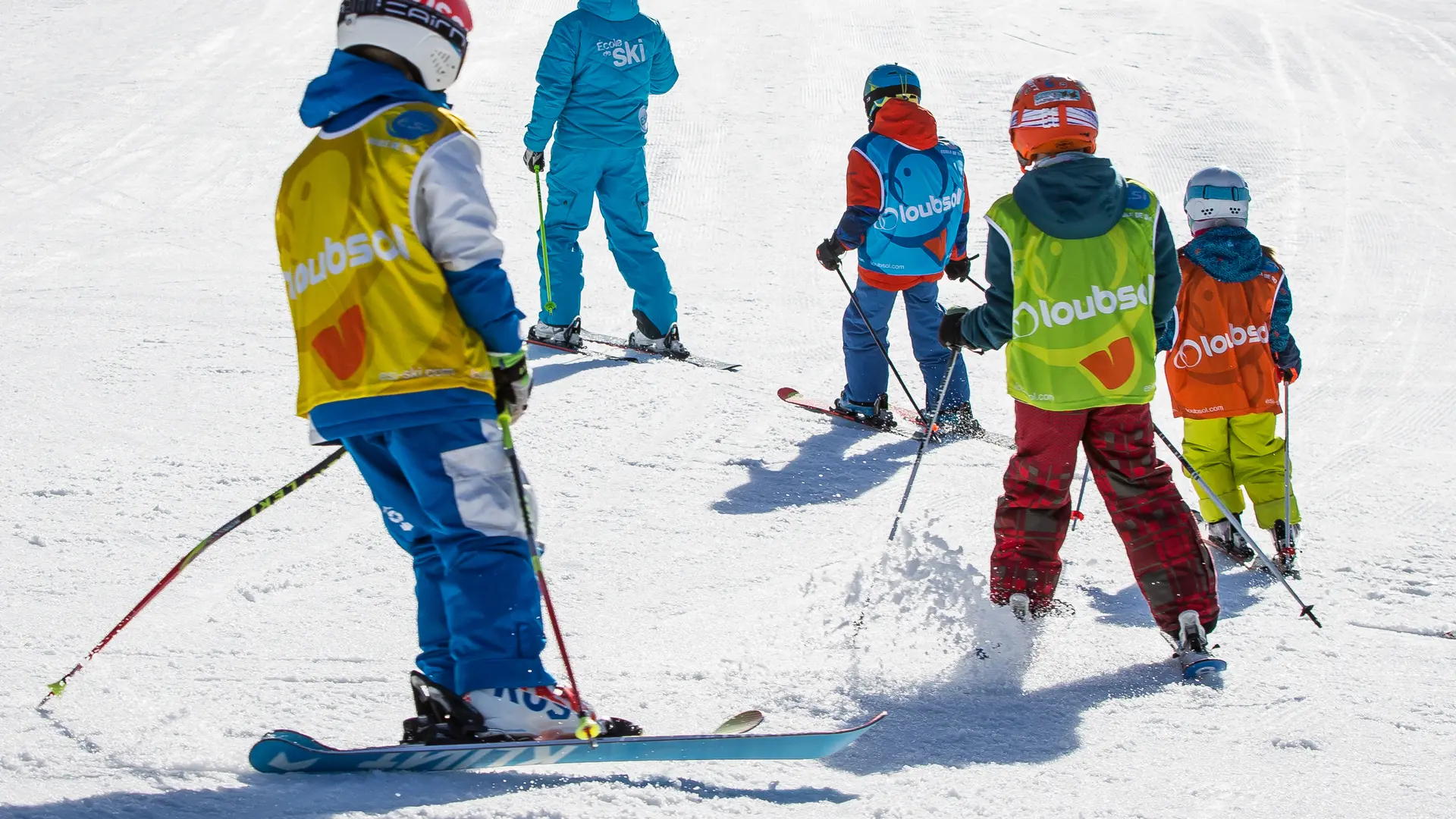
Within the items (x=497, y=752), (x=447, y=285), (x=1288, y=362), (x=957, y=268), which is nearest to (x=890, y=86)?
(x=957, y=268)

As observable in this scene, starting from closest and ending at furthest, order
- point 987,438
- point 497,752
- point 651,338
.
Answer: point 497,752 → point 987,438 → point 651,338

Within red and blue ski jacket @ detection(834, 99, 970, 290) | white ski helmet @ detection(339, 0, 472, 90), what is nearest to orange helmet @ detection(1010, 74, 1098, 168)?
white ski helmet @ detection(339, 0, 472, 90)

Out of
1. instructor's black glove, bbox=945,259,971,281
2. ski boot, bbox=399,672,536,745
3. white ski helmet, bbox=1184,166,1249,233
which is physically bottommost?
ski boot, bbox=399,672,536,745

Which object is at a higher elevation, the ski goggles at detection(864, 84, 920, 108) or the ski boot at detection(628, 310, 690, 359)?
the ski goggles at detection(864, 84, 920, 108)

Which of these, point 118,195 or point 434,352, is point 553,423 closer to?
point 434,352

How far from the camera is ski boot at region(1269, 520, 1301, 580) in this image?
482cm

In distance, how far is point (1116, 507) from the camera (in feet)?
12.8

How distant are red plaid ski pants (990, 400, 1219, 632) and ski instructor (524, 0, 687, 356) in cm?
374

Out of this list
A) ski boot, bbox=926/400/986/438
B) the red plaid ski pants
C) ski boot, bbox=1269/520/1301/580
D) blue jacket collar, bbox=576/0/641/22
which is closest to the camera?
the red plaid ski pants

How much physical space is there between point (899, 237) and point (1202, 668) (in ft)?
10.2

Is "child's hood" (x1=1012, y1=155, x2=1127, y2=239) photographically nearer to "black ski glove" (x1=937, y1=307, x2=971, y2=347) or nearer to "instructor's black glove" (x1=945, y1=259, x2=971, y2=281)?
"black ski glove" (x1=937, y1=307, x2=971, y2=347)

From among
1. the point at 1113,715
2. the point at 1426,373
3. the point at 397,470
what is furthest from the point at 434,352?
the point at 1426,373

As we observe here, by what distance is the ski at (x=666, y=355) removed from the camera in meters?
7.36

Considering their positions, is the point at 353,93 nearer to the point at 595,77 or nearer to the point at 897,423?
the point at 897,423
